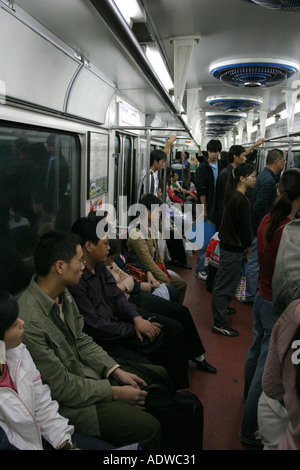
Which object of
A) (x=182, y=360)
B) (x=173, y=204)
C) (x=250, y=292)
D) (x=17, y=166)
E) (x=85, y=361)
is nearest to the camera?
(x=85, y=361)

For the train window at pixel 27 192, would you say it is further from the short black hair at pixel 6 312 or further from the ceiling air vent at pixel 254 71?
the ceiling air vent at pixel 254 71

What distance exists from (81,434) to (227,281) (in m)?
2.25

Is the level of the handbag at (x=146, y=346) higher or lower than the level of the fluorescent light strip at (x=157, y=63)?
lower

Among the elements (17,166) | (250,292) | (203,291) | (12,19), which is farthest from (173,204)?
(12,19)

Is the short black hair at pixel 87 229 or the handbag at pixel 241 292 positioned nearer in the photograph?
the short black hair at pixel 87 229

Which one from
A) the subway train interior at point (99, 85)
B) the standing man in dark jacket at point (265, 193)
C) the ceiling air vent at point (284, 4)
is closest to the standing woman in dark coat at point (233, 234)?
the subway train interior at point (99, 85)

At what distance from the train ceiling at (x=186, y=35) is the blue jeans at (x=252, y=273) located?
1925 mm

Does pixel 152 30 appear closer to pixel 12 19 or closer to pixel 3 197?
pixel 12 19

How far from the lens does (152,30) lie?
3031 mm

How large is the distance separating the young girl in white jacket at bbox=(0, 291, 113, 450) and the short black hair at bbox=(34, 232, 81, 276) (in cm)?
44

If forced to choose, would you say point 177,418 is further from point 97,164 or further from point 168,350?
point 97,164

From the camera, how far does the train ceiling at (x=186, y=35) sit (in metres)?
2.23

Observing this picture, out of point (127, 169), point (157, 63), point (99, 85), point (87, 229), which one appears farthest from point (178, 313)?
point (127, 169)

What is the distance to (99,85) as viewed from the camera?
3.64 m
